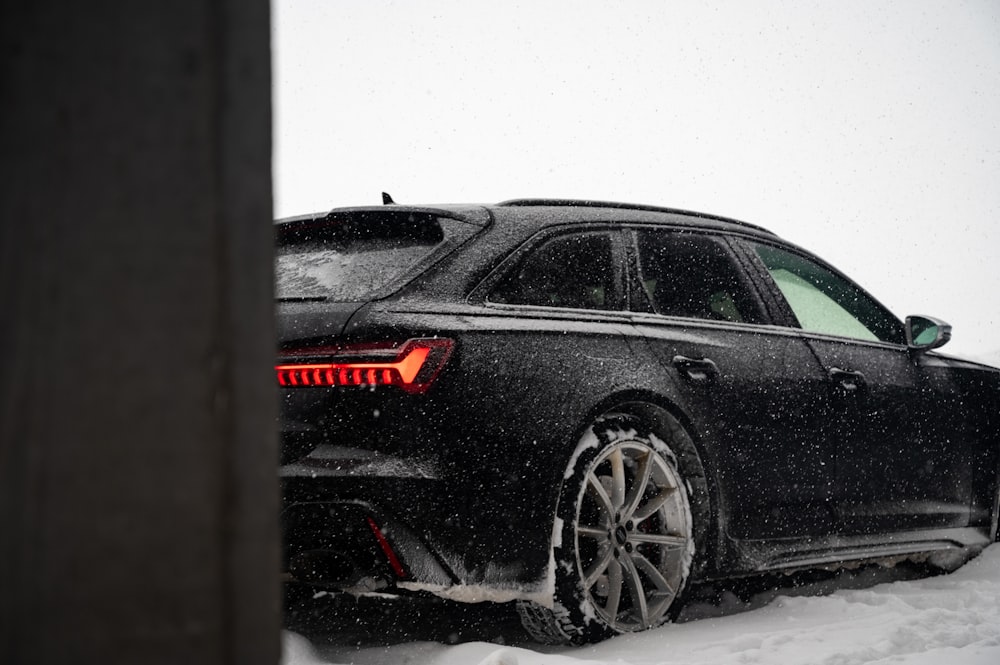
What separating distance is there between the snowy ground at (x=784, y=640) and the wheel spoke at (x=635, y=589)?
0.07 metres

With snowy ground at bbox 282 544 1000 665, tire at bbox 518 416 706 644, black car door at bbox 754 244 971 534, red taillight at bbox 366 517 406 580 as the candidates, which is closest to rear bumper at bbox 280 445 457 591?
red taillight at bbox 366 517 406 580

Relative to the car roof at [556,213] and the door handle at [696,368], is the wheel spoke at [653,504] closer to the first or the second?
the door handle at [696,368]

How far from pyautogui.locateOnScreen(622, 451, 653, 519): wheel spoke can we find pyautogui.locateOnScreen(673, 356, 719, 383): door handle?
15.4 inches

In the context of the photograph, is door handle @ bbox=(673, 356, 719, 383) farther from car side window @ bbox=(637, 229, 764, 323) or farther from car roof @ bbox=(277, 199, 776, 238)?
car roof @ bbox=(277, 199, 776, 238)

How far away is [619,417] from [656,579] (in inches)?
23.8

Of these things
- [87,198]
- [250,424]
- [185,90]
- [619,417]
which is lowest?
[619,417]

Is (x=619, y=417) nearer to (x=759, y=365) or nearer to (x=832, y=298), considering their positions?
(x=759, y=365)

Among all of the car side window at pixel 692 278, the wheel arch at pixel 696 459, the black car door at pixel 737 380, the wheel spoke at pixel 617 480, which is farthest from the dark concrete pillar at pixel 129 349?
the car side window at pixel 692 278

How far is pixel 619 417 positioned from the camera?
3.74 m

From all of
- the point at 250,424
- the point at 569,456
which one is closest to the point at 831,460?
the point at 569,456

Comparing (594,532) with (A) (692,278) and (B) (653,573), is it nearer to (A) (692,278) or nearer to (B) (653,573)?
(B) (653,573)

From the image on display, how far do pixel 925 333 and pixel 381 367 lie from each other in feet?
10.6

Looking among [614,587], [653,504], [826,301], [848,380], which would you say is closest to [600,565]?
[614,587]

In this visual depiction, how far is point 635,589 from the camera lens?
370 cm
